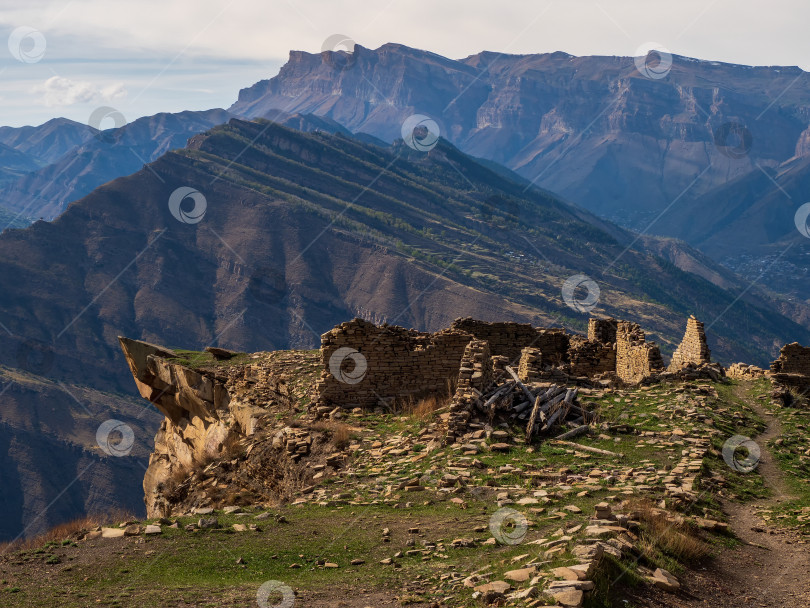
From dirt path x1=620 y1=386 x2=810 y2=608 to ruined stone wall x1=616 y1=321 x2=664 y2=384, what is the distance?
352 inches

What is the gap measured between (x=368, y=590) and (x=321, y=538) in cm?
234

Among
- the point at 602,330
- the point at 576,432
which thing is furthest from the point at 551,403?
the point at 602,330

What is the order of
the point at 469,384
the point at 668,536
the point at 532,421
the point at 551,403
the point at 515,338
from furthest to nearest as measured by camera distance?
the point at 515,338
the point at 469,384
the point at 551,403
the point at 532,421
the point at 668,536

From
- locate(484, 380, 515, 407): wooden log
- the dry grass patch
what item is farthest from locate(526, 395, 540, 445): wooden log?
the dry grass patch

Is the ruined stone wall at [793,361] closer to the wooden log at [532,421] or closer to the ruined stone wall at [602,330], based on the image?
the ruined stone wall at [602,330]

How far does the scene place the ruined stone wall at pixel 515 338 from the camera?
1035 inches

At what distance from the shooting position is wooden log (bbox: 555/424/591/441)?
57.5 ft

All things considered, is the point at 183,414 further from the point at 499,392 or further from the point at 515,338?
the point at 499,392

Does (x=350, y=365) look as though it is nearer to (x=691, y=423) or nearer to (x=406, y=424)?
(x=406, y=424)

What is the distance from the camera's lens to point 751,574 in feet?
39.2

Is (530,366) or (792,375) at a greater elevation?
(530,366)

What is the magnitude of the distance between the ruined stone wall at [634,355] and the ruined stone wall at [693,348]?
0.82 meters

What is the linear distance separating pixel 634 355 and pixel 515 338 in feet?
12.2

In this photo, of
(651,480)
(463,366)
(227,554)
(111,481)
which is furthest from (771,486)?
(111,481)
